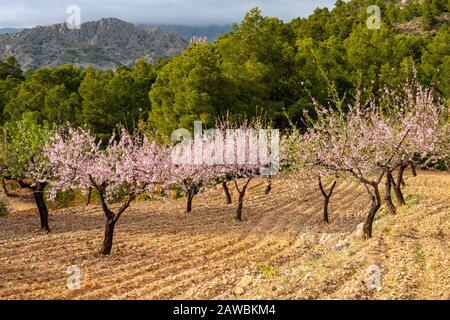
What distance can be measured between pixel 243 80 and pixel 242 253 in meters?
27.4

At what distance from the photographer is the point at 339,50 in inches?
2232

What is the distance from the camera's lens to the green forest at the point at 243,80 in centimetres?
4259

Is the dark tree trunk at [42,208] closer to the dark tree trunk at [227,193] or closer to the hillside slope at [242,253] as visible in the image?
the hillside slope at [242,253]

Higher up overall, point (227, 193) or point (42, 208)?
point (42, 208)

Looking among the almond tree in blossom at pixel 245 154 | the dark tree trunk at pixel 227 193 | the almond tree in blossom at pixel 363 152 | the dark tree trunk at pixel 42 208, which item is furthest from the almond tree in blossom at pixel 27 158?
the almond tree in blossom at pixel 363 152

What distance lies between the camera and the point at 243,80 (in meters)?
44.6

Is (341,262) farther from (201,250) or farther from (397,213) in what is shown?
(397,213)

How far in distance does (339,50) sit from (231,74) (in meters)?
17.7

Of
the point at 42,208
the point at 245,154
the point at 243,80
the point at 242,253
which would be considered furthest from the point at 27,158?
the point at 243,80

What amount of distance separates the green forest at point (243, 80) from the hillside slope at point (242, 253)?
482 inches

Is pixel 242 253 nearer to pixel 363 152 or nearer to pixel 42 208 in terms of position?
pixel 363 152

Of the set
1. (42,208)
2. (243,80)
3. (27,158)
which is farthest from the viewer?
(243,80)

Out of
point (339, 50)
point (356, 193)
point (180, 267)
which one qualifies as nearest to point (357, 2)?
point (339, 50)

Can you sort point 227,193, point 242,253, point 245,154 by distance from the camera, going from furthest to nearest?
point 227,193 → point 245,154 → point 242,253
